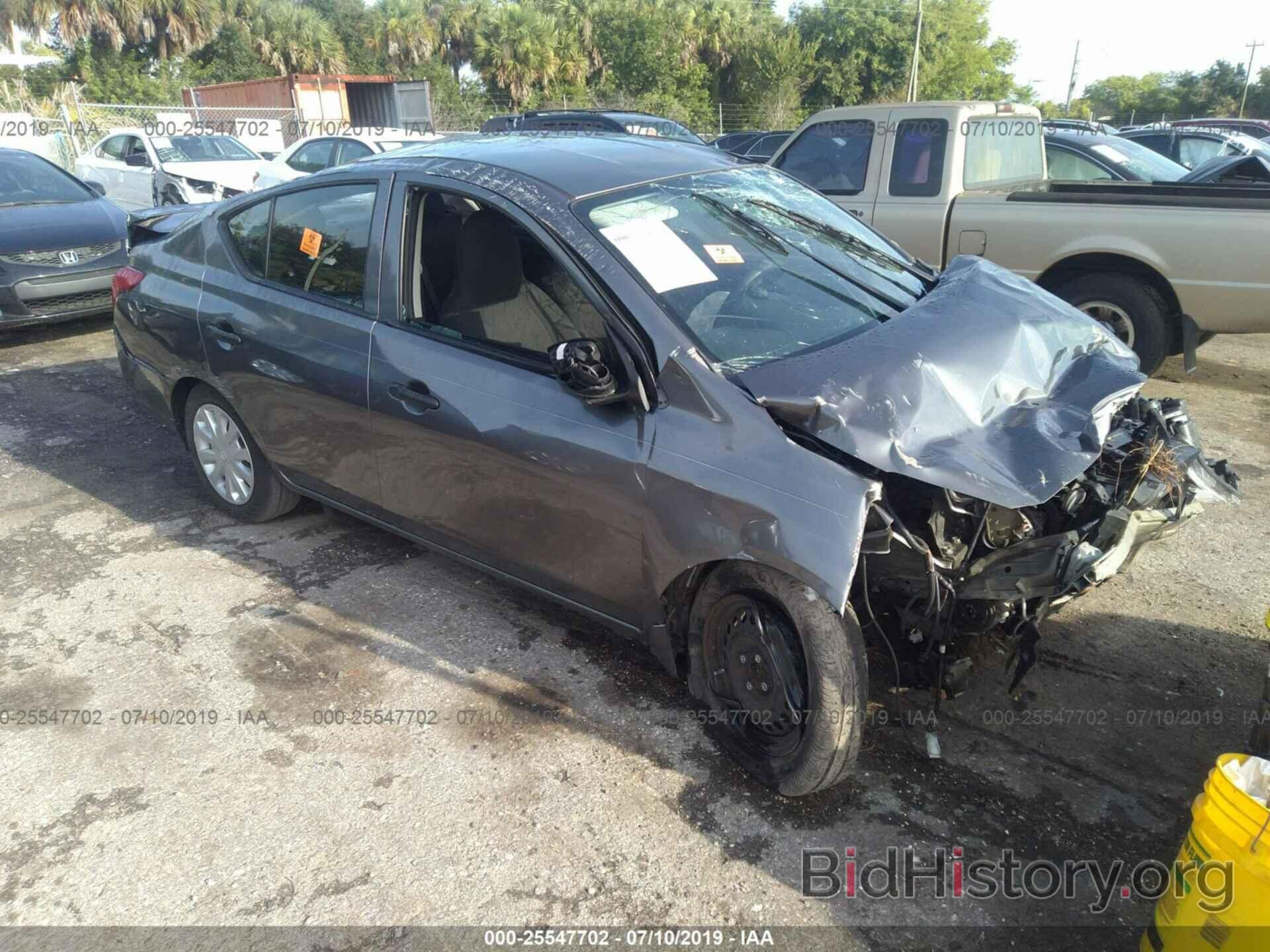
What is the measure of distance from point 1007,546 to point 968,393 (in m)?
0.47

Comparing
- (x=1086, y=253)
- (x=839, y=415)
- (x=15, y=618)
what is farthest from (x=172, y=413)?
(x=1086, y=253)

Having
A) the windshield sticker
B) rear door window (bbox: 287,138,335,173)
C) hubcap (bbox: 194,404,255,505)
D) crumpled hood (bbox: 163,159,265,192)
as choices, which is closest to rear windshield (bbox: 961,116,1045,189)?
the windshield sticker

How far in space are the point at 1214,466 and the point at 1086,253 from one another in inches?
139

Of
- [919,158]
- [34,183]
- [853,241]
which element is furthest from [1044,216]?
[34,183]

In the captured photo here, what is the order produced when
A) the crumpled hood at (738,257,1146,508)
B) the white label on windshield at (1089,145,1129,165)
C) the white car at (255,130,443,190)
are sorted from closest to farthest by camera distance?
the crumpled hood at (738,257,1146,508), the white label on windshield at (1089,145,1129,165), the white car at (255,130,443,190)

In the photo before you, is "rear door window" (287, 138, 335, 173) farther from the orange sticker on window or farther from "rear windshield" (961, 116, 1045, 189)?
the orange sticker on window

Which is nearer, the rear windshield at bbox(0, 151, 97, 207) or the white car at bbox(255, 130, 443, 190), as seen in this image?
the rear windshield at bbox(0, 151, 97, 207)

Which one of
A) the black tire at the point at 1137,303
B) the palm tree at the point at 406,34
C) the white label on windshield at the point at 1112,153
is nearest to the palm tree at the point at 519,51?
the palm tree at the point at 406,34

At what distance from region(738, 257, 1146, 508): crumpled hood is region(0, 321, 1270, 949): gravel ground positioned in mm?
933

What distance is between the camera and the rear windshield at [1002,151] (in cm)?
694

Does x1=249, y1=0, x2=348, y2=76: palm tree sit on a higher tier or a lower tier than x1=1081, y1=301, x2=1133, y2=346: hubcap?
higher

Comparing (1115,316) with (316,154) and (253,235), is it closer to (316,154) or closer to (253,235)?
(253,235)

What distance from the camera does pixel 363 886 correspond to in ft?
8.57

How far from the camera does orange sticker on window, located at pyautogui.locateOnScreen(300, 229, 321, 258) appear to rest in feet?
12.7
